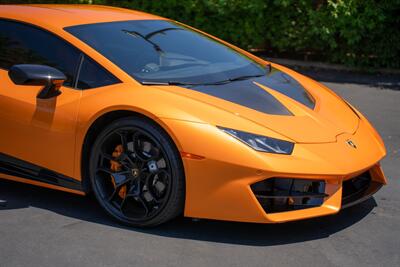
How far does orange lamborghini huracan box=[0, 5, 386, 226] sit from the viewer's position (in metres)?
3.79

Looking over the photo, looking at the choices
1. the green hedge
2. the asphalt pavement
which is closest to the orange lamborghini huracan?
the asphalt pavement

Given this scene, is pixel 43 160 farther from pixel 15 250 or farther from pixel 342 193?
pixel 342 193

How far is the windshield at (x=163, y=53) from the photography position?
438 centimetres

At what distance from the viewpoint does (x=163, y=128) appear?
154 inches

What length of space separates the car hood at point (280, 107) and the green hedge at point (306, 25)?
4.68 meters

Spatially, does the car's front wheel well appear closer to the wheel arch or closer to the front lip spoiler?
the wheel arch

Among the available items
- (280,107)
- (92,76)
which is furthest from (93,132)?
(280,107)

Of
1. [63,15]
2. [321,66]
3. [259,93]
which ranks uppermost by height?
[63,15]

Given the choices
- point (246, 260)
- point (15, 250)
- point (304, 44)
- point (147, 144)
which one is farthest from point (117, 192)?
point (304, 44)

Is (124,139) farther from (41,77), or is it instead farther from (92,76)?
(41,77)

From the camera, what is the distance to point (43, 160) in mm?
4359

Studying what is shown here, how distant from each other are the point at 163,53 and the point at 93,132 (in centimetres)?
84

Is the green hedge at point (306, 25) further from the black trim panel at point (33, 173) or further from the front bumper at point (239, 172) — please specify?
the black trim panel at point (33, 173)

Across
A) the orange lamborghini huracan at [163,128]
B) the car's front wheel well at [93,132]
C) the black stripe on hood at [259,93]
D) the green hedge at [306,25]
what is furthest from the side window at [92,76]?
the green hedge at [306,25]
